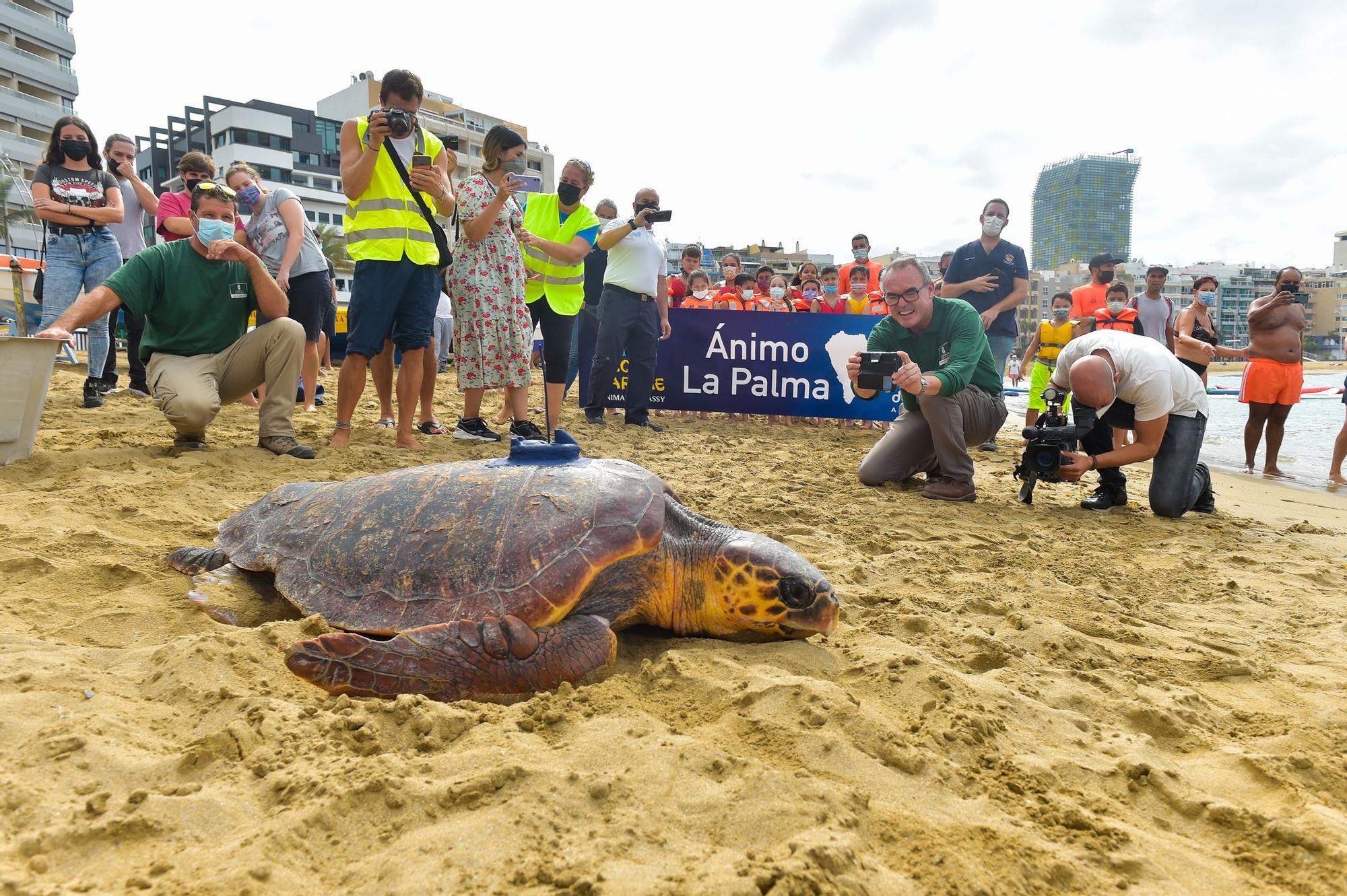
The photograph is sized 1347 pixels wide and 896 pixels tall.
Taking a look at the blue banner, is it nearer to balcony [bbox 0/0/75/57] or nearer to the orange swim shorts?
the orange swim shorts

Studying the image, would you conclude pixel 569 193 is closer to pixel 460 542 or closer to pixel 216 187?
pixel 216 187

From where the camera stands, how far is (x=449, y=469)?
237cm

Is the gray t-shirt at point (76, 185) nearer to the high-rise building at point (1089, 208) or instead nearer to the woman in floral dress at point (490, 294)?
the woman in floral dress at point (490, 294)

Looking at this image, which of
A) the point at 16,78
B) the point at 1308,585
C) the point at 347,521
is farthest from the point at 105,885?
the point at 16,78

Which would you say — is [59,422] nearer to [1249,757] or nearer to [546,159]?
[1249,757]

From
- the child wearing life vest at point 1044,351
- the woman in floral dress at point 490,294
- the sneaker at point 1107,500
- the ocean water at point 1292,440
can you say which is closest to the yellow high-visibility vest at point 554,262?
the woman in floral dress at point 490,294

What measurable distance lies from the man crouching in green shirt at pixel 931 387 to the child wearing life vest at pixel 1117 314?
9.42 feet

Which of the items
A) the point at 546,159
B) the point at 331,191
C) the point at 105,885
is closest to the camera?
the point at 105,885

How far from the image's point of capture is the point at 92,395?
507cm

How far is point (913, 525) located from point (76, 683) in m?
3.20

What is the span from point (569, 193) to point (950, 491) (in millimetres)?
3295

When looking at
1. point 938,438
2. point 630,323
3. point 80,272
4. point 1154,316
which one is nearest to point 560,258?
point 630,323

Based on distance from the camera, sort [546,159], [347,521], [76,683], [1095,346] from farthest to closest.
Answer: [546,159] < [1095,346] < [347,521] < [76,683]

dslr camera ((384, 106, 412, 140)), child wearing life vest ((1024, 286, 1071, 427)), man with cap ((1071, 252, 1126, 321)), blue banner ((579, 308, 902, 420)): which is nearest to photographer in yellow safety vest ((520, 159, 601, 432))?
dslr camera ((384, 106, 412, 140))
